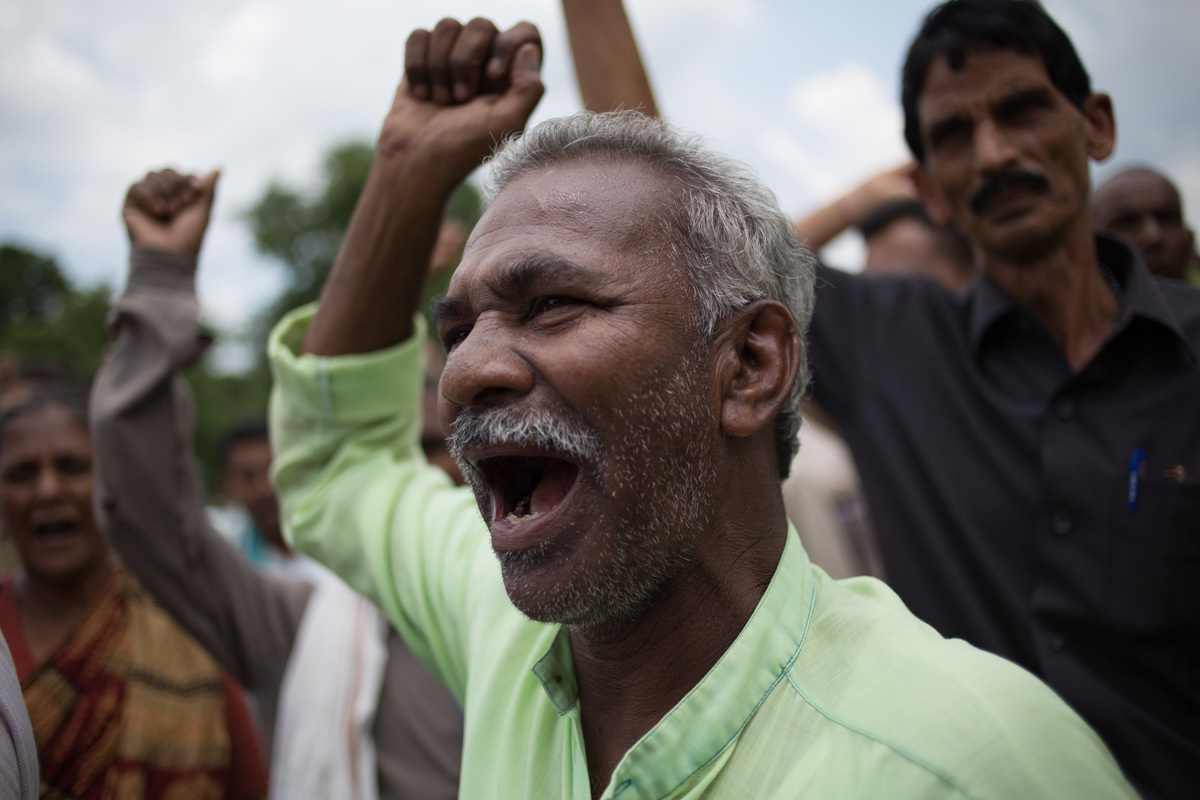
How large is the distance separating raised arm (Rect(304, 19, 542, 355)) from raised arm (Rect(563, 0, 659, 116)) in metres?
0.48

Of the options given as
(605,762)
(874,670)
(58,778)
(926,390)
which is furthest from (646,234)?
(58,778)

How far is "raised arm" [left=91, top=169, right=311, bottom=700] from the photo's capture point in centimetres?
255

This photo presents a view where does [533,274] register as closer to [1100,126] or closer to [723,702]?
[723,702]

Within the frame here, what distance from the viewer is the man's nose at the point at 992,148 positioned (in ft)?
7.98

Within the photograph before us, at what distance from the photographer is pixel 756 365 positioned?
1.69 meters

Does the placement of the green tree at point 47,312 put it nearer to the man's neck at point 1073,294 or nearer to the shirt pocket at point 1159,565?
the man's neck at point 1073,294

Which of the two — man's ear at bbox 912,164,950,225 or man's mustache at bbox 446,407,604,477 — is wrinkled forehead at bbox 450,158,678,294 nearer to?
man's mustache at bbox 446,407,604,477

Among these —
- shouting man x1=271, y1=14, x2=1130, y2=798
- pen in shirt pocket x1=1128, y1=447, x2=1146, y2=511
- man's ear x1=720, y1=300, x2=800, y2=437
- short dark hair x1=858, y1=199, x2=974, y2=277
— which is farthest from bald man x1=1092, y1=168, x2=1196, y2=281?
man's ear x1=720, y1=300, x2=800, y2=437

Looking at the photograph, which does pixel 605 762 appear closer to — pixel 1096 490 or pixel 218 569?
pixel 1096 490

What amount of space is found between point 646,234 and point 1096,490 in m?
1.49

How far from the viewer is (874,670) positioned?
1.33 m

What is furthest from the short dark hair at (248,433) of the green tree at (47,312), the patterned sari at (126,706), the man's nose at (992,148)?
the green tree at (47,312)

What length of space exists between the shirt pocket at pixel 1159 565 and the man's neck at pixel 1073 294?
45cm

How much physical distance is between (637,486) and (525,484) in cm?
35
